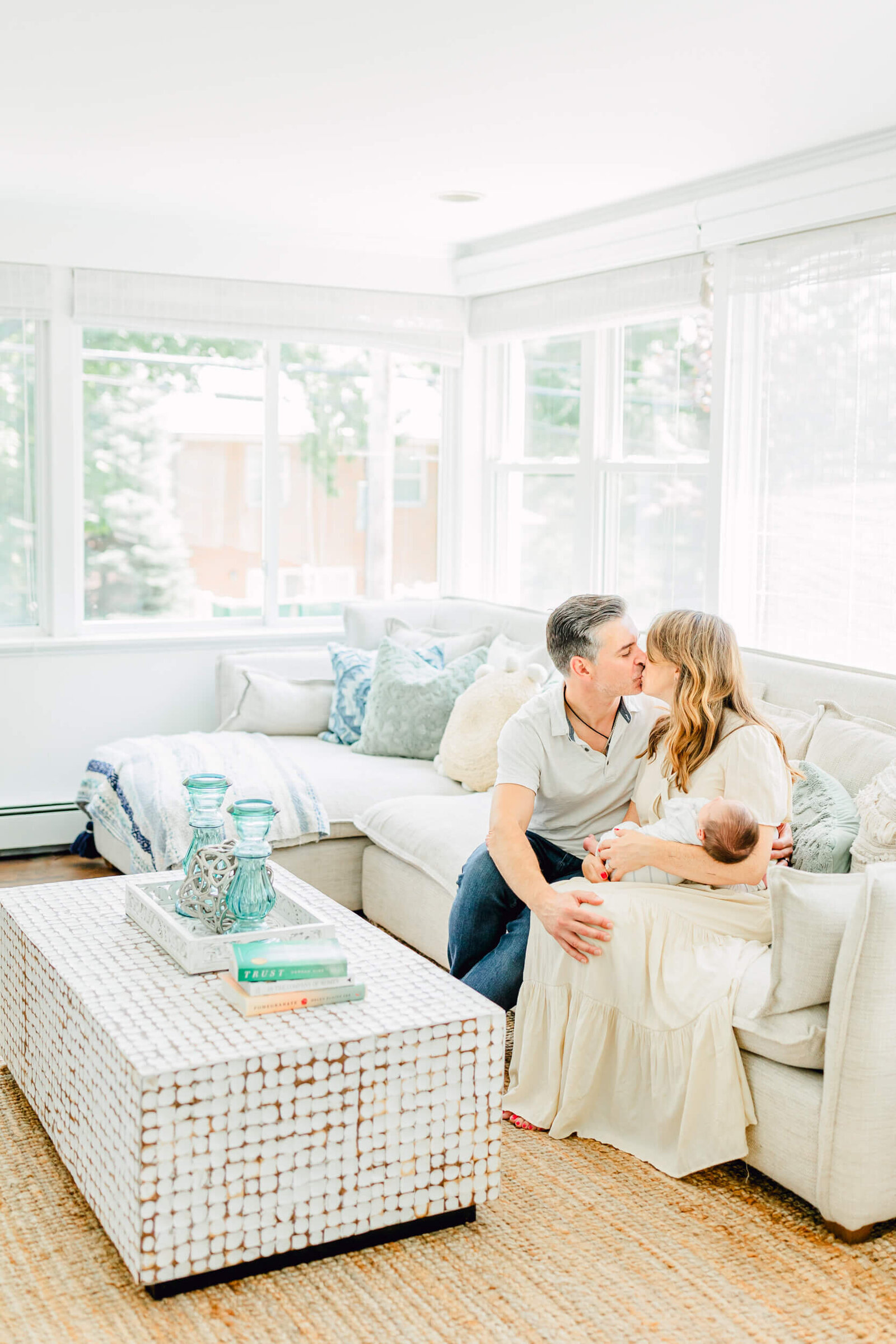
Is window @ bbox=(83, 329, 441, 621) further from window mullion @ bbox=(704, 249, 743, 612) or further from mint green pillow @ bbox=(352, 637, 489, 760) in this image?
window mullion @ bbox=(704, 249, 743, 612)

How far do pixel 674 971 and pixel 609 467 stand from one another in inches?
119

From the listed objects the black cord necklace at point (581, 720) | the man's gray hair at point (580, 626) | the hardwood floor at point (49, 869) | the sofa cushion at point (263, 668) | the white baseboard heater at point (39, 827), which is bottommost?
the hardwood floor at point (49, 869)

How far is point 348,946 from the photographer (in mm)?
2566

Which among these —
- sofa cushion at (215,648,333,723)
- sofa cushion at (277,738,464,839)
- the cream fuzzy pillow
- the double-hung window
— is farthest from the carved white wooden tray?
the double-hung window

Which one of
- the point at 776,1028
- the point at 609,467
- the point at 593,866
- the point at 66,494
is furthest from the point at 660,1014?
the point at 66,494

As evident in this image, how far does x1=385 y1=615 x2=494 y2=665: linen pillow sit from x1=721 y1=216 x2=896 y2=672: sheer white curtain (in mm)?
922

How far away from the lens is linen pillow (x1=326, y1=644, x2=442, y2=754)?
4684mm

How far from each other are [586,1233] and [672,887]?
69 cm

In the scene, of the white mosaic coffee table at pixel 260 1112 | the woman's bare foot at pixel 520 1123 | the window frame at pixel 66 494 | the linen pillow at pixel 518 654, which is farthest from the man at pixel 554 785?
the window frame at pixel 66 494

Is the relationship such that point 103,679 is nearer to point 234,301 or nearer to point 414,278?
point 234,301

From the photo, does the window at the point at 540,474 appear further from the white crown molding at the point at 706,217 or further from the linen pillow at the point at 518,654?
the linen pillow at the point at 518,654

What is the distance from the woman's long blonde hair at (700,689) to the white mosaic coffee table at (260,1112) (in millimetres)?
694

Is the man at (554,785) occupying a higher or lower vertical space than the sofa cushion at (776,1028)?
higher

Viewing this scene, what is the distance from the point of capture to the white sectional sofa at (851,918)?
7.25 ft
